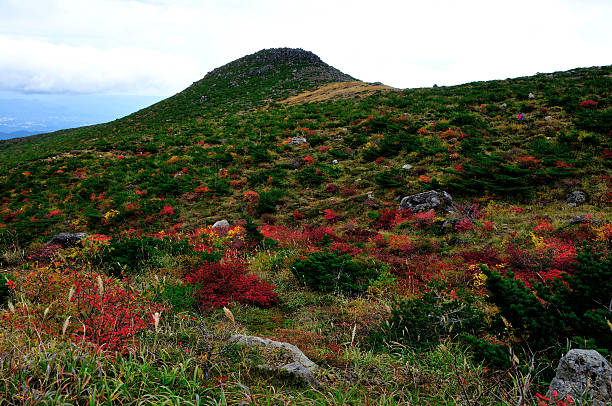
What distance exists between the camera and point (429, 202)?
33.0 feet

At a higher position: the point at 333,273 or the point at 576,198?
the point at 576,198

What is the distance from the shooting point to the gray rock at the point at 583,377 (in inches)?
98.0

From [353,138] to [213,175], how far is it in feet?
28.5

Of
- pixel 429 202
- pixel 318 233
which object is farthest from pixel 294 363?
pixel 429 202

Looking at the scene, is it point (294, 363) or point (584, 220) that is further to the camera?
point (584, 220)

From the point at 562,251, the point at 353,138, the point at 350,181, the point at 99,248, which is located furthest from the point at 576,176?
the point at 99,248

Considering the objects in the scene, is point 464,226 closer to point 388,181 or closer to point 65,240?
point 388,181

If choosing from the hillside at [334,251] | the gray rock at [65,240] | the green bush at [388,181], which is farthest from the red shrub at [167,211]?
the green bush at [388,181]

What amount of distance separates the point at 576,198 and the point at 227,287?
34.5 ft

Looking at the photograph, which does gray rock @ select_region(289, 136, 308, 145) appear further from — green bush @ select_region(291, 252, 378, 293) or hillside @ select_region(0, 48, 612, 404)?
green bush @ select_region(291, 252, 378, 293)

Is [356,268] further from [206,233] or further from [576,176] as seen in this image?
[576,176]

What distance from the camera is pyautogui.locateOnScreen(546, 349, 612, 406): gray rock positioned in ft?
8.16

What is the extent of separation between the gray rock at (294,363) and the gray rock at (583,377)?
2217 mm

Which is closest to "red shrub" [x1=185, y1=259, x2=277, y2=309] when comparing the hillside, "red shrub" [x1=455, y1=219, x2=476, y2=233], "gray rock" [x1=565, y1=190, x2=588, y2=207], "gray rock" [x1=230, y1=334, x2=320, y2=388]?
the hillside
